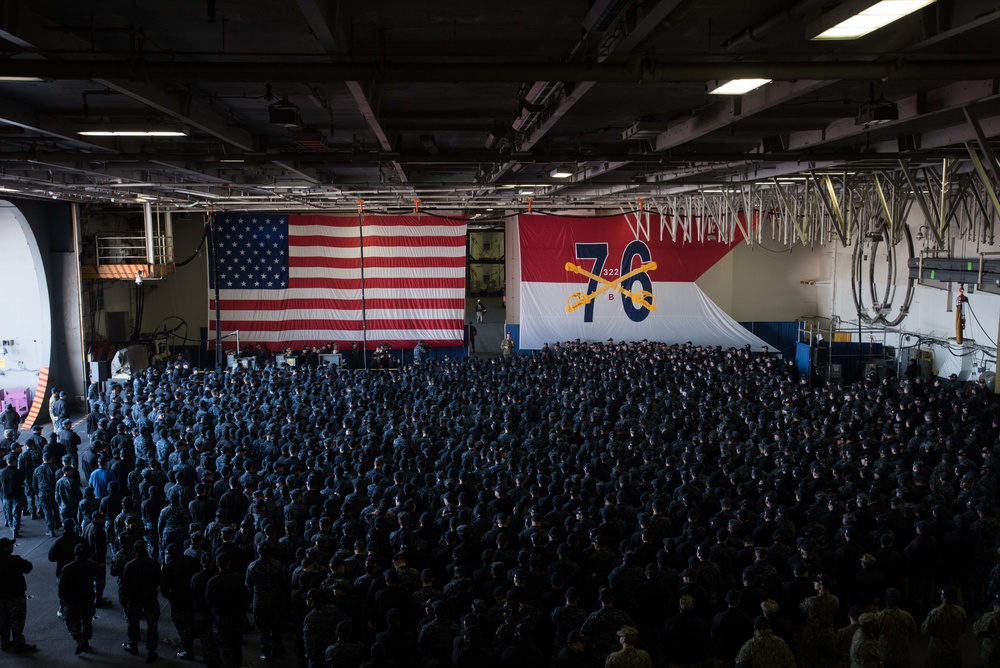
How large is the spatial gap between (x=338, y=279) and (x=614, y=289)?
914 centimetres

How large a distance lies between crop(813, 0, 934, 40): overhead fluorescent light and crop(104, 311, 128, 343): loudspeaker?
23.4 metres

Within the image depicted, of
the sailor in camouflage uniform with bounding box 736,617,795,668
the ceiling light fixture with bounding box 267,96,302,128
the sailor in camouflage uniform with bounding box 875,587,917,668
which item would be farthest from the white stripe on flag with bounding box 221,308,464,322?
the sailor in camouflage uniform with bounding box 736,617,795,668

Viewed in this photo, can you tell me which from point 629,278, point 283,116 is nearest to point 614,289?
point 629,278

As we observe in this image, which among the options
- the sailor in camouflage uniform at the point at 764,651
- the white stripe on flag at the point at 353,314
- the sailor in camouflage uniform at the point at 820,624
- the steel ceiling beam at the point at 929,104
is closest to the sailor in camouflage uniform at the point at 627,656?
the sailor in camouflage uniform at the point at 764,651

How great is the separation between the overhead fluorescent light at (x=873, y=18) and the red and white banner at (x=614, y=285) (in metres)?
20.9

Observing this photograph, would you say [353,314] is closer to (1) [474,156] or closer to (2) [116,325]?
(2) [116,325]

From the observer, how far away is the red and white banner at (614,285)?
25.6 meters

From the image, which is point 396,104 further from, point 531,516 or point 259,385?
point 259,385

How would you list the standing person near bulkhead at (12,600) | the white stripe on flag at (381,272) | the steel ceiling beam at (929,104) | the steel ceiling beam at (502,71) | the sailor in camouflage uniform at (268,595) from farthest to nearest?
1. the white stripe on flag at (381,272)
2. the standing person near bulkhead at (12,600)
3. the sailor in camouflage uniform at (268,595)
4. the steel ceiling beam at (929,104)
5. the steel ceiling beam at (502,71)

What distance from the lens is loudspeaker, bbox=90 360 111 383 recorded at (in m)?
20.2

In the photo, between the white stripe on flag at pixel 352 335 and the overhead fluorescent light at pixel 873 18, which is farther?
the white stripe on flag at pixel 352 335

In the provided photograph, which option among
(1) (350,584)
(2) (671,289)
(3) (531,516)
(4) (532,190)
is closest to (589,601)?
(3) (531,516)

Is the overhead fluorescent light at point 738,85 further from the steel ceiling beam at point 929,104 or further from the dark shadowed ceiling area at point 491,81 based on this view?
the steel ceiling beam at point 929,104

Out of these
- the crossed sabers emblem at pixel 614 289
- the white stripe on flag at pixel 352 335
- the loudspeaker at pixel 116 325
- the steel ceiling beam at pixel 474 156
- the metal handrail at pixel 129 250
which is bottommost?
the white stripe on flag at pixel 352 335
